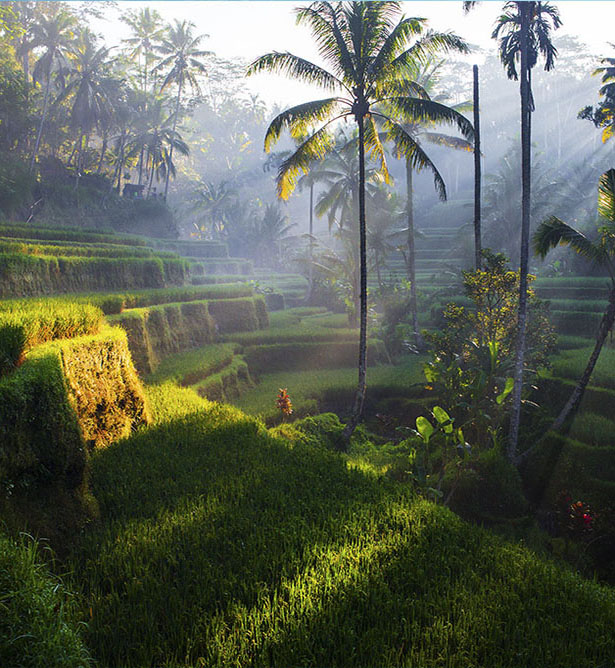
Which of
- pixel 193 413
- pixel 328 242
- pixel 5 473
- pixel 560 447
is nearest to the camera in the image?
pixel 5 473

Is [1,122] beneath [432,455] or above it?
above

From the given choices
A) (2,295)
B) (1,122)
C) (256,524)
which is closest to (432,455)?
(256,524)

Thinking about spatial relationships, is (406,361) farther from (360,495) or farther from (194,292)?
(360,495)

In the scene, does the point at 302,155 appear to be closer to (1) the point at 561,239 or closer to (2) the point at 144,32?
(1) the point at 561,239

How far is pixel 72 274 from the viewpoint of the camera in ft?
41.8

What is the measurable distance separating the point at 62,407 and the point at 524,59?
11.1m

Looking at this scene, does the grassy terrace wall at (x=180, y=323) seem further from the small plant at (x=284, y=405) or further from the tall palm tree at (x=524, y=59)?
the tall palm tree at (x=524, y=59)

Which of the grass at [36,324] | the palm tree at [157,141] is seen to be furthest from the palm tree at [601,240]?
the palm tree at [157,141]

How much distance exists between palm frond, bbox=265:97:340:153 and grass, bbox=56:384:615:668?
7370 mm

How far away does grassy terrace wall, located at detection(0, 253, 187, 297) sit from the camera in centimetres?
A: 1048

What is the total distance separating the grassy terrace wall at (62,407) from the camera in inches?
189

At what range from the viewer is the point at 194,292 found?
1719 cm

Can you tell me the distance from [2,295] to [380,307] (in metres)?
18.9

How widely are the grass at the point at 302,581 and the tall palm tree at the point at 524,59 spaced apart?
4854 mm
